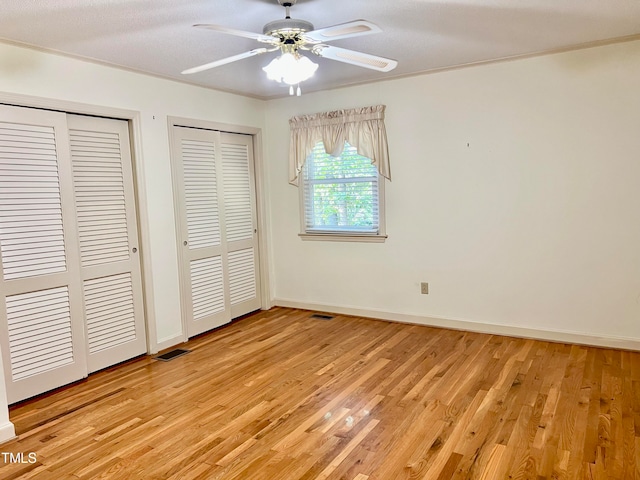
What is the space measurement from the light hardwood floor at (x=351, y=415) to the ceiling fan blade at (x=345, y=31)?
2116 mm

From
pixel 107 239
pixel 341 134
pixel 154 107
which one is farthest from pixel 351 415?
pixel 154 107

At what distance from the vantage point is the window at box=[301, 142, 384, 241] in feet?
15.3

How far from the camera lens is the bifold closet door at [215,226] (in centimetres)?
429

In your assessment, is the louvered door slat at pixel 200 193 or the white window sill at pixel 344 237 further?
the white window sill at pixel 344 237

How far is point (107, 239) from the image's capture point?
12.0 feet

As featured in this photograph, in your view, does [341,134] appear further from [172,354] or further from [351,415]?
[351,415]

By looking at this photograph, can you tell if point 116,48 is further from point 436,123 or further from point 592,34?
point 592,34

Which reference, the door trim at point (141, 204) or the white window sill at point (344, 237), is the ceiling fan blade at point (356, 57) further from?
the white window sill at point (344, 237)

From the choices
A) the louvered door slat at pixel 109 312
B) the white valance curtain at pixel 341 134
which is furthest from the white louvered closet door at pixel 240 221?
the louvered door slat at pixel 109 312

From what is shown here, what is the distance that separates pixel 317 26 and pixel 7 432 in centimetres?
313

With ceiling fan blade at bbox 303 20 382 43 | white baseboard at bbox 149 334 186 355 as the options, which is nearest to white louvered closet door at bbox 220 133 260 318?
white baseboard at bbox 149 334 186 355

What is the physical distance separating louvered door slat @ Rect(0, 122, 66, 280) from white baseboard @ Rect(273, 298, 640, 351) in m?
2.73

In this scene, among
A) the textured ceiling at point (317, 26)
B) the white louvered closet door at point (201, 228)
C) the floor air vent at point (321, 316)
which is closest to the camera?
the textured ceiling at point (317, 26)

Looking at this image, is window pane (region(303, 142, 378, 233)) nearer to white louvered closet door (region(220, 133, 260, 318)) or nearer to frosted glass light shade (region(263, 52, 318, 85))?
white louvered closet door (region(220, 133, 260, 318))
